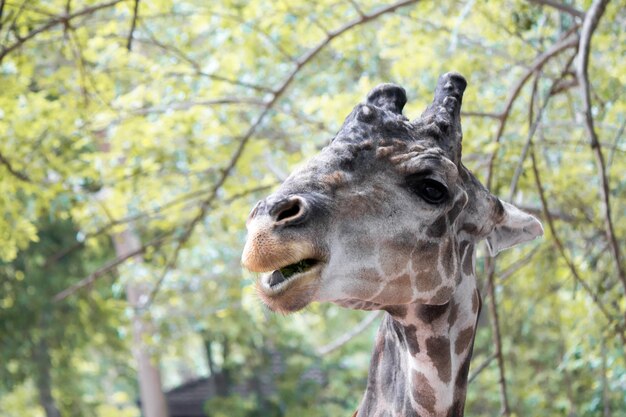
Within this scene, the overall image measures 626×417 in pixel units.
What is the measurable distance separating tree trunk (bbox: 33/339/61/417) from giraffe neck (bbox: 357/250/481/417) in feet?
36.2

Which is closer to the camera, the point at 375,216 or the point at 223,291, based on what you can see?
the point at 375,216

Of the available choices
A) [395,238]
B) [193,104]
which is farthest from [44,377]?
[395,238]

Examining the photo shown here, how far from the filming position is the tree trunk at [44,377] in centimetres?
1283

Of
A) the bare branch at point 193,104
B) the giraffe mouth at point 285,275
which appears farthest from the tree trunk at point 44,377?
the giraffe mouth at point 285,275

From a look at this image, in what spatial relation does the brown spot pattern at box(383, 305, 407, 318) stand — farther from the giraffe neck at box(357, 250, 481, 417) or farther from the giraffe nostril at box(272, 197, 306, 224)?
the giraffe nostril at box(272, 197, 306, 224)

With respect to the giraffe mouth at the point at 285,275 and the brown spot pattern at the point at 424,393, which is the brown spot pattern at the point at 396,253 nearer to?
the giraffe mouth at the point at 285,275

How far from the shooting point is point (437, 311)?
2.38m

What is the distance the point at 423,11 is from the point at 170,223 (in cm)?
218

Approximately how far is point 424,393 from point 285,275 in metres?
0.58

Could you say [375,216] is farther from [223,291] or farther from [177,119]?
[223,291]

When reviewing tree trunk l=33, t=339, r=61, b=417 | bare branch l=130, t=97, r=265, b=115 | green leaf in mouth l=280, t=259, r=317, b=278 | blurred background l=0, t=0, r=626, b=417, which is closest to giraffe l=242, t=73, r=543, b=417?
green leaf in mouth l=280, t=259, r=317, b=278

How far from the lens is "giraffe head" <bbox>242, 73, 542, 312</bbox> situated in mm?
1990

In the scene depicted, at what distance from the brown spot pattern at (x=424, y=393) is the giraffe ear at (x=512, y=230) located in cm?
40

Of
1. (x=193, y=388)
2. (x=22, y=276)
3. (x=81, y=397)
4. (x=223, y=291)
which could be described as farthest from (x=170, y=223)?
(x=193, y=388)
